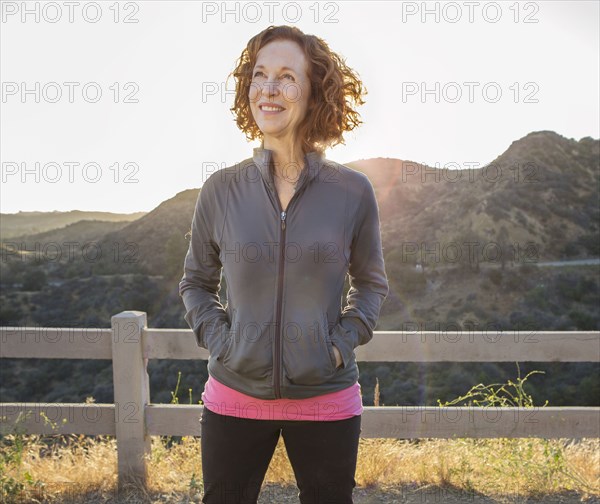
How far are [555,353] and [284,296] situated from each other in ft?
8.12

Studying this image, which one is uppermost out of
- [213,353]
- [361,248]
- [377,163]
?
[377,163]

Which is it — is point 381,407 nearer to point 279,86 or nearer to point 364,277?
point 364,277

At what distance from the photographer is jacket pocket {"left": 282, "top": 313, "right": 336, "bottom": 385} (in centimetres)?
158

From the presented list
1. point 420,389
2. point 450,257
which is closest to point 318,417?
point 420,389

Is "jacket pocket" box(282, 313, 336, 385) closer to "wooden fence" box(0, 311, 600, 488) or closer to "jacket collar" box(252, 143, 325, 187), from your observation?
"jacket collar" box(252, 143, 325, 187)

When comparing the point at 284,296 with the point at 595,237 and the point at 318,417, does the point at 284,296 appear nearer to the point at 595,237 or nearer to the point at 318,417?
the point at 318,417

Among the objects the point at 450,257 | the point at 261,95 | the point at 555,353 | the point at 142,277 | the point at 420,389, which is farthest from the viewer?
the point at 450,257

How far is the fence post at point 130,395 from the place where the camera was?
3424mm

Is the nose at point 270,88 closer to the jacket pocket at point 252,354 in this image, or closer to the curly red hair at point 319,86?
the curly red hair at point 319,86

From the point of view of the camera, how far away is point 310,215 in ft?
5.46

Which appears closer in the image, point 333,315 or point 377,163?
point 333,315

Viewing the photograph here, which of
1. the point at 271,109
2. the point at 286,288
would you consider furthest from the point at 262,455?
the point at 271,109

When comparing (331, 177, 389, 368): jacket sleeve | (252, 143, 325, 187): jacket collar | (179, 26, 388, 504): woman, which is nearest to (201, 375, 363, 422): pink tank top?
(179, 26, 388, 504): woman

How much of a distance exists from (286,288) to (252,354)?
204mm
